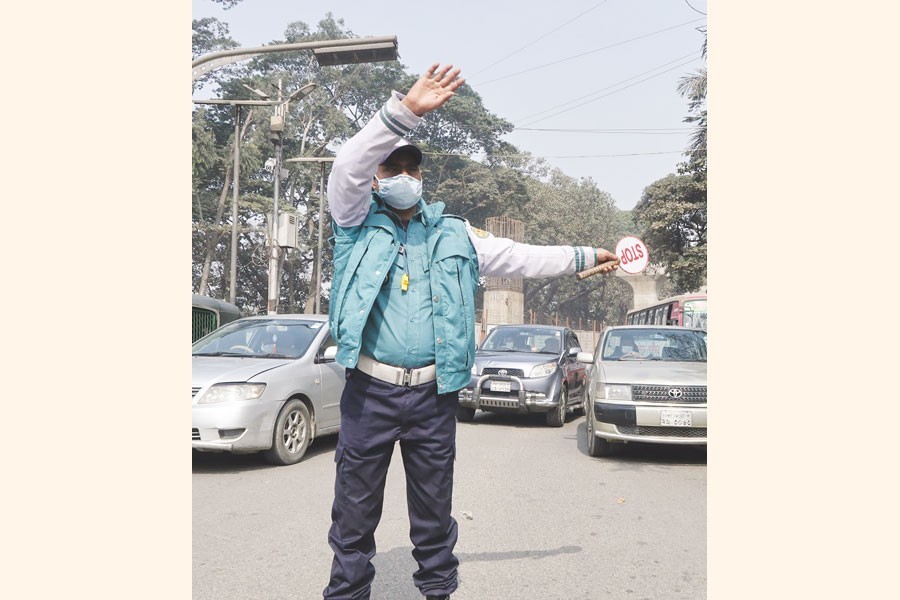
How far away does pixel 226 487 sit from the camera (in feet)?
21.0

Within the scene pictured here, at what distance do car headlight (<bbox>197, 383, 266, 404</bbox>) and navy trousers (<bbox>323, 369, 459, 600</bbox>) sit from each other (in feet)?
13.9

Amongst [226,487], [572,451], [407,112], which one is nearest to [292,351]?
[226,487]

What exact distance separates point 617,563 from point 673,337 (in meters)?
5.52

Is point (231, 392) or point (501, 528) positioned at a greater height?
point (231, 392)

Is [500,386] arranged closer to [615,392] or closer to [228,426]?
[615,392]

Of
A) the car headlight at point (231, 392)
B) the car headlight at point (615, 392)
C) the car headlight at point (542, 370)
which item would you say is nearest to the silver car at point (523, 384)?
the car headlight at point (542, 370)

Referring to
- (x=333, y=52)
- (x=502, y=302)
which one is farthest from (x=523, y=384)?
(x=502, y=302)

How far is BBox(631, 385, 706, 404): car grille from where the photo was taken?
7.63 m

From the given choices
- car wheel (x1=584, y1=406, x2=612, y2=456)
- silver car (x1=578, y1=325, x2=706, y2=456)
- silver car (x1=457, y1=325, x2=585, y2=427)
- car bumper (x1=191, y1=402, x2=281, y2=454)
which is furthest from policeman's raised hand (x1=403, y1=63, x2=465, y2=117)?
silver car (x1=457, y1=325, x2=585, y2=427)

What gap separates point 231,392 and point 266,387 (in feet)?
1.08

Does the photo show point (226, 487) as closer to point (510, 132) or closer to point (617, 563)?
point (617, 563)

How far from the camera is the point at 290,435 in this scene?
7.61 m

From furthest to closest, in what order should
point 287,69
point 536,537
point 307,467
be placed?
point 287,69, point 307,467, point 536,537

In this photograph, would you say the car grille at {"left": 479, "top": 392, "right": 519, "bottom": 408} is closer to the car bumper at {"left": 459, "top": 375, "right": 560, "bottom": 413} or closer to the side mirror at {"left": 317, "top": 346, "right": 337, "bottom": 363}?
the car bumper at {"left": 459, "top": 375, "right": 560, "bottom": 413}
